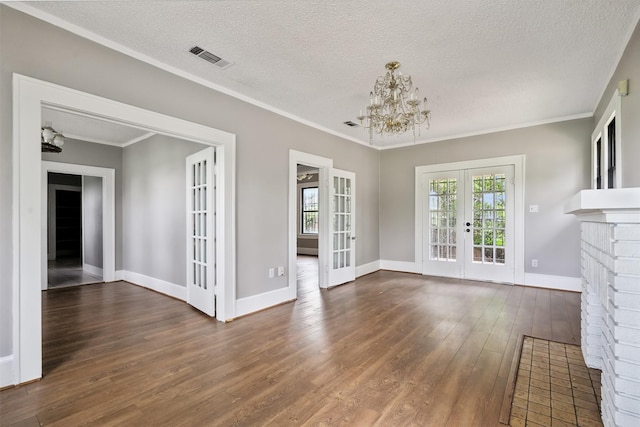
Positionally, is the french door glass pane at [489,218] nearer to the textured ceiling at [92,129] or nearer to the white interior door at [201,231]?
the white interior door at [201,231]

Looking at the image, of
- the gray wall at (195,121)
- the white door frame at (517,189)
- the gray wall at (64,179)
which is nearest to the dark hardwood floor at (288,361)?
the gray wall at (195,121)

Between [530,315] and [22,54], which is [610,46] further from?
[22,54]

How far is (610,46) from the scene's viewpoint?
8.88ft

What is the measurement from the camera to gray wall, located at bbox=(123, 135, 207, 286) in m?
4.54

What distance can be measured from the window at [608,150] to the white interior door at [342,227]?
3.51 meters

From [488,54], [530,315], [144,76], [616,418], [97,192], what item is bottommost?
[530,315]

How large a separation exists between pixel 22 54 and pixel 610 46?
4850 millimetres

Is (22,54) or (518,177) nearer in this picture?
(22,54)

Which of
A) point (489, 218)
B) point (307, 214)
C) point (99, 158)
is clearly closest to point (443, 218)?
point (489, 218)

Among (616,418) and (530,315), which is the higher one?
(616,418)

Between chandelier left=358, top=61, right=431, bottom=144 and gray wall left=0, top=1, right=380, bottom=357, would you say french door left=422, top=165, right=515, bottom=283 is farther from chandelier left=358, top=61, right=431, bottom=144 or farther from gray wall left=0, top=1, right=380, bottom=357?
chandelier left=358, top=61, right=431, bottom=144

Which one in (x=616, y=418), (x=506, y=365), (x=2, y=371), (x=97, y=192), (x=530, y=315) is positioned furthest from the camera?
(x=97, y=192)

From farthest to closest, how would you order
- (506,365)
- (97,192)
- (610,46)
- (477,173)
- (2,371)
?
(97,192) < (477,173) < (610,46) < (506,365) < (2,371)

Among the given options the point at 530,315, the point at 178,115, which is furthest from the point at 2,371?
the point at 530,315
